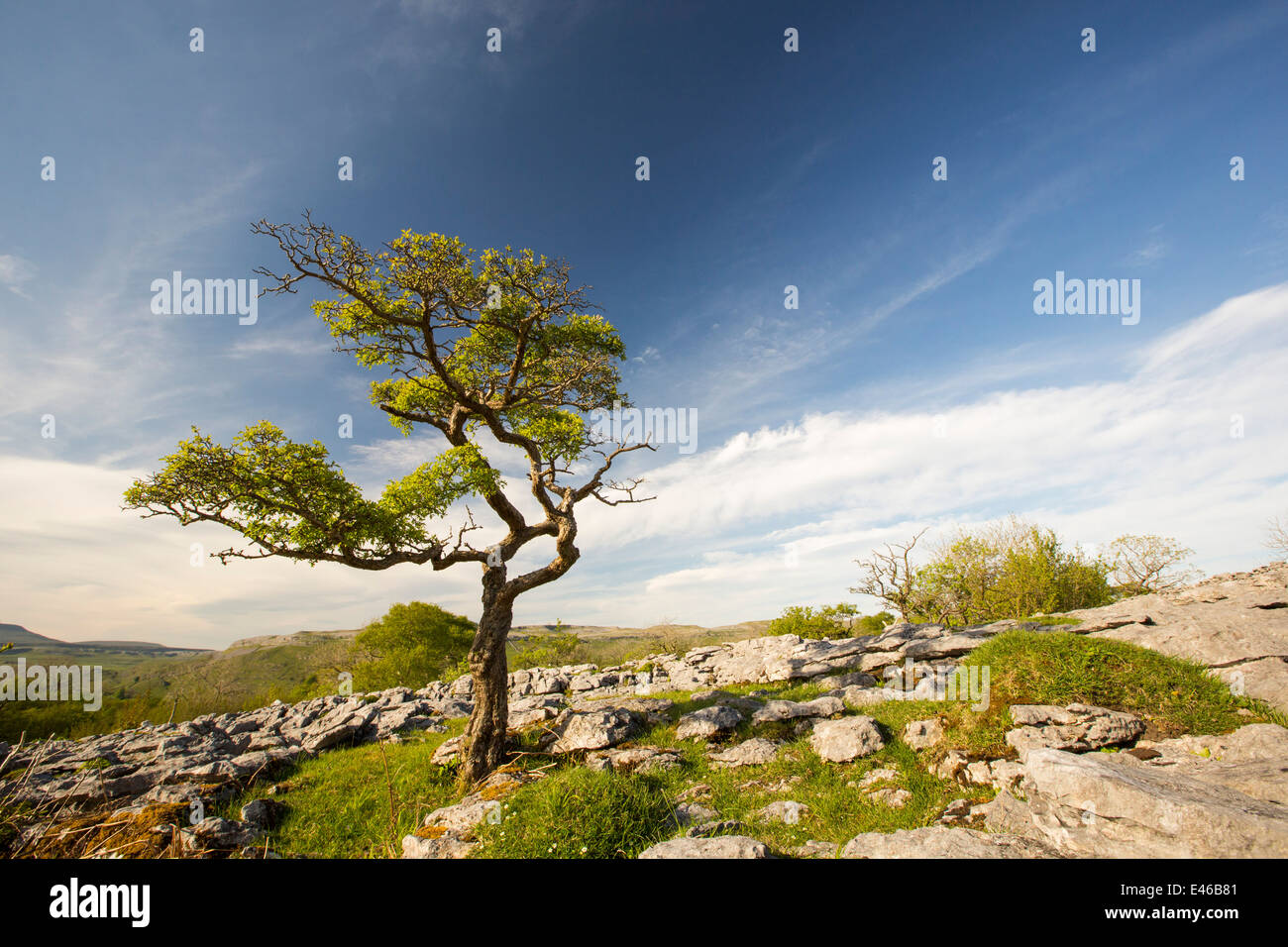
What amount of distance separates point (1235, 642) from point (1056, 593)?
33.4 meters

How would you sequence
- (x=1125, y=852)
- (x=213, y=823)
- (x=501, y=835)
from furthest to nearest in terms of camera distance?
1. (x=213, y=823)
2. (x=501, y=835)
3. (x=1125, y=852)

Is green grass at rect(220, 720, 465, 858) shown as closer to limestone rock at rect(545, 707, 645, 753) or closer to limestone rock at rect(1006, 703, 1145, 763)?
limestone rock at rect(545, 707, 645, 753)

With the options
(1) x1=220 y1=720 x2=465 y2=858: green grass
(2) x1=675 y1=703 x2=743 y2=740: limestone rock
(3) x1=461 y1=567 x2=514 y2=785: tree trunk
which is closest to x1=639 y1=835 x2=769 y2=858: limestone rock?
(1) x1=220 y1=720 x2=465 y2=858: green grass

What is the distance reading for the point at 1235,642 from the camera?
405 inches

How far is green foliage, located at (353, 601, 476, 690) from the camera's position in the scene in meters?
36.2

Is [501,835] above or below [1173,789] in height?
below

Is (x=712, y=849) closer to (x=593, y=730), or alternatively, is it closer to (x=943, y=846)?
(x=943, y=846)

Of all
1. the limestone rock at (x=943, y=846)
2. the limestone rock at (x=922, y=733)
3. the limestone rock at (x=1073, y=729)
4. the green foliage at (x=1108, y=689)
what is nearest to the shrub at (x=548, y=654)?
the limestone rock at (x=922, y=733)

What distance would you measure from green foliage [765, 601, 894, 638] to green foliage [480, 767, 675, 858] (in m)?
25.7

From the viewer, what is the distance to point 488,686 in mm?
12383

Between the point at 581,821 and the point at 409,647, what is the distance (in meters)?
42.0
